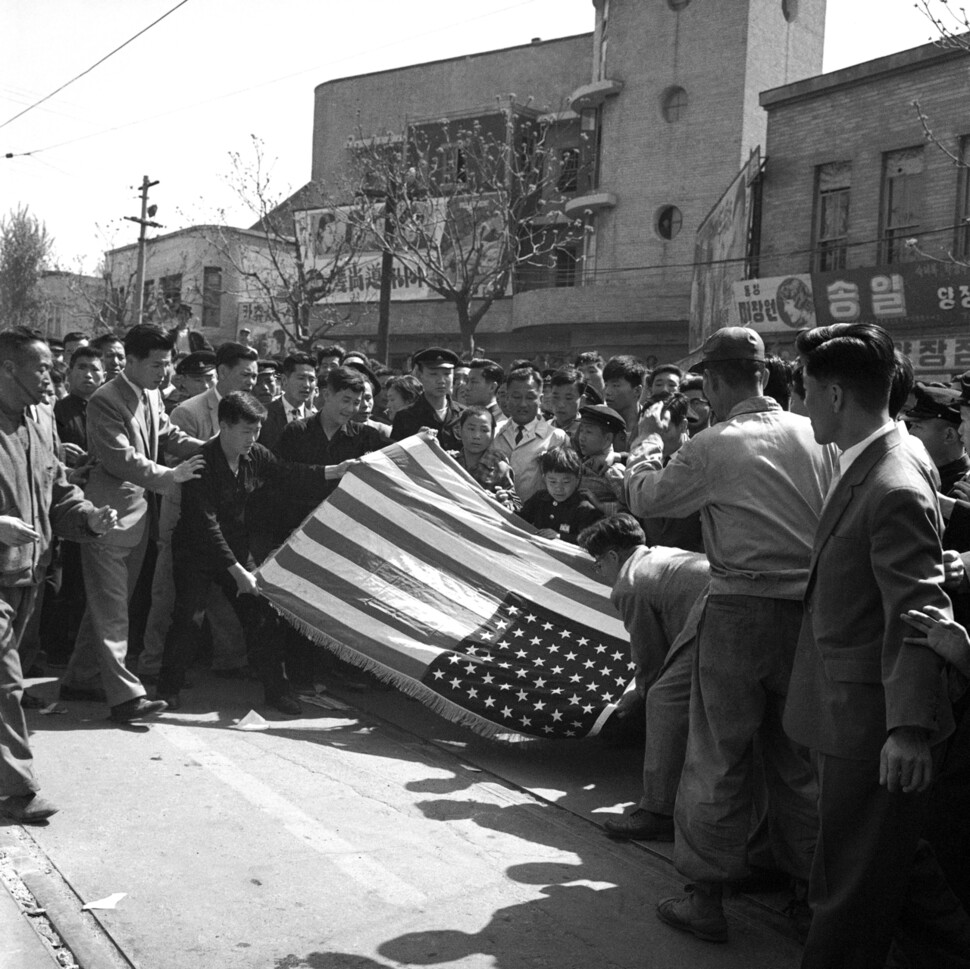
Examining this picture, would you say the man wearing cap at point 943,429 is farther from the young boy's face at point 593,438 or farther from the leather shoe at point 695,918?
the young boy's face at point 593,438

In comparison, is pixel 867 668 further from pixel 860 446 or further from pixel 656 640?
pixel 656 640

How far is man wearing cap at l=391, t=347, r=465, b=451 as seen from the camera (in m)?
8.48

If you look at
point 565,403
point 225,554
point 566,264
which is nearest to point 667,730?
point 225,554

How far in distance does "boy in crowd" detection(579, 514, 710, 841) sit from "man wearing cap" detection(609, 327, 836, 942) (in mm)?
300

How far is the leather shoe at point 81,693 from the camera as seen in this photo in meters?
6.89

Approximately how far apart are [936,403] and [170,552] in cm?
454

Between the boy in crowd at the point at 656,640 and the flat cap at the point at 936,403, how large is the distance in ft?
3.50

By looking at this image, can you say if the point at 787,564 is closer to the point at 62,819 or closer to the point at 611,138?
the point at 62,819

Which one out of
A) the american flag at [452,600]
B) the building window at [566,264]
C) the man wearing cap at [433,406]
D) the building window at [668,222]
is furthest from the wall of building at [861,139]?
the american flag at [452,600]

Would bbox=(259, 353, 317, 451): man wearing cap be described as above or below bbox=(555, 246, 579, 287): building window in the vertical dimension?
below

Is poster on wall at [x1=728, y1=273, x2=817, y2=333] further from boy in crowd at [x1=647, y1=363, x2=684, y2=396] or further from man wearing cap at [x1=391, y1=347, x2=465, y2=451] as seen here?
man wearing cap at [x1=391, y1=347, x2=465, y2=451]

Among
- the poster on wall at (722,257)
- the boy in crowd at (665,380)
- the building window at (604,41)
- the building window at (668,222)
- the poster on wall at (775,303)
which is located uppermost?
the building window at (604,41)

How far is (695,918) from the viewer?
13.5 feet

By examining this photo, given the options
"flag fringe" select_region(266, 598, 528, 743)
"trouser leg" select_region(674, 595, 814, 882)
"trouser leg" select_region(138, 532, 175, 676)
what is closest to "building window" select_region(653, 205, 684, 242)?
"trouser leg" select_region(138, 532, 175, 676)
